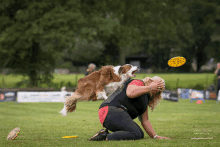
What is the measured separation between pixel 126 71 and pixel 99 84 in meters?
0.61

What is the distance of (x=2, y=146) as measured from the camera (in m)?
5.34

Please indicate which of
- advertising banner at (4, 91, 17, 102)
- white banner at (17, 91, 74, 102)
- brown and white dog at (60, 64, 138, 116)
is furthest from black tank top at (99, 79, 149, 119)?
advertising banner at (4, 91, 17, 102)

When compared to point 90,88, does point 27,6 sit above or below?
above

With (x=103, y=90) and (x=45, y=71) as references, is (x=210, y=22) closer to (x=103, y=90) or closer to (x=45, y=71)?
(x=45, y=71)

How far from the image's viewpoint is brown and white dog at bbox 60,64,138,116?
584 centimetres

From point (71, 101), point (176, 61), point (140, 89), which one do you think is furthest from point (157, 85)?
point (71, 101)

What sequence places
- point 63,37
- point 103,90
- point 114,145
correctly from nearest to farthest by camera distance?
point 114,145 → point 103,90 → point 63,37

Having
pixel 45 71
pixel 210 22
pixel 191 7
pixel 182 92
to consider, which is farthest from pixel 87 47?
pixel 182 92

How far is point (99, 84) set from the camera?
231 inches

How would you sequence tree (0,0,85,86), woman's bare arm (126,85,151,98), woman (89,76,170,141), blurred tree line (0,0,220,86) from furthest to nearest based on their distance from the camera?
blurred tree line (0,0,220,86) → tree (0,0,85,86) → woman (89,76,170,141) → woman's bare arm (126,85,151,98)

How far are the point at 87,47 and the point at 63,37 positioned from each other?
148ft

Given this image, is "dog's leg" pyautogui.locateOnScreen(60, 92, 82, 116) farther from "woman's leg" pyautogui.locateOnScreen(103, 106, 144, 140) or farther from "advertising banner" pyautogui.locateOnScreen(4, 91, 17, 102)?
"advertising banner" pyautogui.locateOnScreen(4, 91, 17, 102)

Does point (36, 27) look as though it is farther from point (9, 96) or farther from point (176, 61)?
point (176, 61)

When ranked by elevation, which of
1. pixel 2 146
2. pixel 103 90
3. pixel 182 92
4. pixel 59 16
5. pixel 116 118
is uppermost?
pixel 59 16
